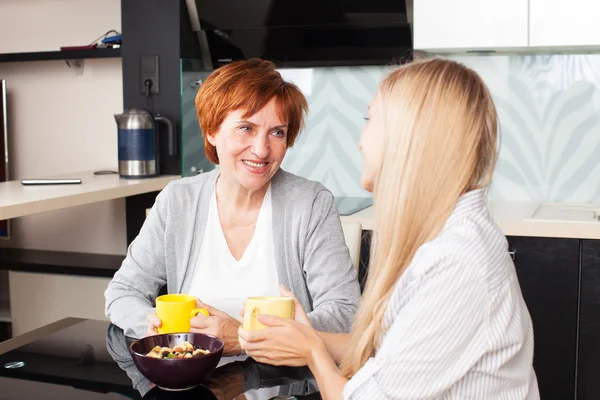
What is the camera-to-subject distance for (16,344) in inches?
52.5

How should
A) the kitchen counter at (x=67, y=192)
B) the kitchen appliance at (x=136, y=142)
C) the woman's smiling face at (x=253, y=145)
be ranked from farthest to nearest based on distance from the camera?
the kitchen appliance at (x=136, y=142) → the kitchen counter at (x=67, y=192) → the woman's smiling face at (x=253, y=145)

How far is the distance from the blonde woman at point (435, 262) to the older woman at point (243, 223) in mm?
544

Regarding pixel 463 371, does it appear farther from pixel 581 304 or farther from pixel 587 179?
pixel 587 179

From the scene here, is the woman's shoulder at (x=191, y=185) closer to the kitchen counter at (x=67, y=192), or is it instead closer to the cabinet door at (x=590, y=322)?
the kitchen counter at (x=67, y=192)

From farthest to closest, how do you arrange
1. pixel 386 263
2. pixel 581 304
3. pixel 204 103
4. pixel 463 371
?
pixel 581 304 < pixel 204 103 < pixel 386 263 < pixel 463 371

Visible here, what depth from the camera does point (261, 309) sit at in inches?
43.8

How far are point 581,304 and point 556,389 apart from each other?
0.29m

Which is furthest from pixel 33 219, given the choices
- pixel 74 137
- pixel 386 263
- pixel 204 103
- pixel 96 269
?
pixel 386 263

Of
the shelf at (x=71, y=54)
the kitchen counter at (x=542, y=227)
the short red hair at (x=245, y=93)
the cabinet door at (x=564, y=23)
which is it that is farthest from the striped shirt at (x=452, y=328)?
the shelf at (x=71, y=54)

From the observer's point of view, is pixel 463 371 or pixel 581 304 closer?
pixel 463 371

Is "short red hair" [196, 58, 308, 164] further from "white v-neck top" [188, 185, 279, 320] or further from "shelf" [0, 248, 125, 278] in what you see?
"shelf" [0, 248, 125, 278]

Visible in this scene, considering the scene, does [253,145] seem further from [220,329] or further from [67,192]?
[67,192]

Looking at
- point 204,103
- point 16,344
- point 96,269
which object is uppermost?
point 204,103

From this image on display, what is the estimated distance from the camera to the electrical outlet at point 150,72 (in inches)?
126
